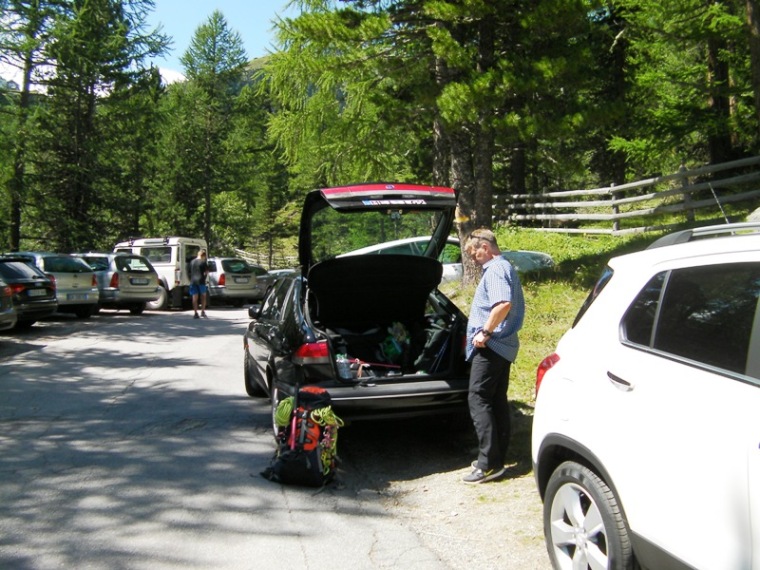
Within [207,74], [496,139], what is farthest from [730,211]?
[207,74]

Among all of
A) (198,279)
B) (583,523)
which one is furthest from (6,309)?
(583,523)

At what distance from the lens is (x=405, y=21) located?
1231 cm

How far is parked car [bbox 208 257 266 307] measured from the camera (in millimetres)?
23406

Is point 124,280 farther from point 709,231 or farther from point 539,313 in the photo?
point 709,231

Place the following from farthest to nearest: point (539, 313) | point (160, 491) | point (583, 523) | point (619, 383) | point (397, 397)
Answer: point (539, 313) → point (397, 397) → point (160, 491) → point (583, 523) → point (619, 383)

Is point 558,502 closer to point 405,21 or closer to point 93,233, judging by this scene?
point 405,21

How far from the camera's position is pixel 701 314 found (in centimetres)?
311

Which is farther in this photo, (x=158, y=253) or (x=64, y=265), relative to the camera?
(x=158, y=253)

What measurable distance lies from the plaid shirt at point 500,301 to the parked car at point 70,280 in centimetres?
1349

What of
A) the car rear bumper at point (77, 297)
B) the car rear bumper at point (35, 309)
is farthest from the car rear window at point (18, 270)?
the car rear bumper at point (77, 297)

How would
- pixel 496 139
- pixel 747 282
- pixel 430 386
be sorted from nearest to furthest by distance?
pixel 747 282
pixel 430 386
pixel 496 139

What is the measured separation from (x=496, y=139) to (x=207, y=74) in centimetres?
3084

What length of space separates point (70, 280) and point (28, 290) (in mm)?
2627

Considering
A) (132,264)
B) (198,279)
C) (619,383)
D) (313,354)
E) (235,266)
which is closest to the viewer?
(619,383)
